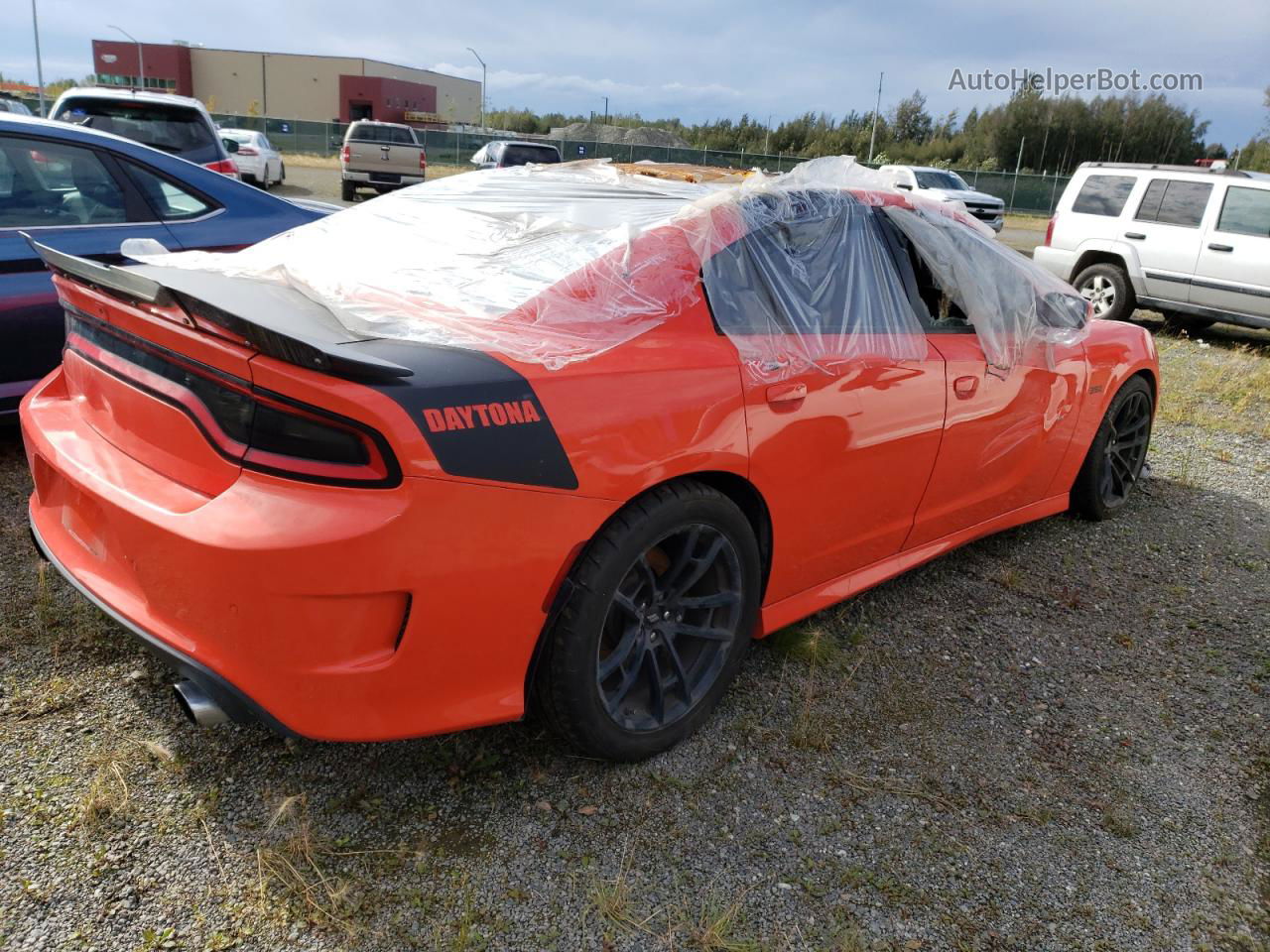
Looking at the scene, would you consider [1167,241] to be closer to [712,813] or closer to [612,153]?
[712,813]

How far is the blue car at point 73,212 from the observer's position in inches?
152

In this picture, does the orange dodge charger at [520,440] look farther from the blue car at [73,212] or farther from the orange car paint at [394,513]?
the blue car at [73,212]

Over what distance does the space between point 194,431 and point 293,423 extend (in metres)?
0.31

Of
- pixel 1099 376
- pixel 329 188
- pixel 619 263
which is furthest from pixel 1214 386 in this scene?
pixel 329 188

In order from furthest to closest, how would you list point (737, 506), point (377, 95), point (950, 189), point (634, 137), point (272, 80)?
point (272, 80) < point (377, 95) < point (634, 137) < point (950, 189) < point (737, 506)

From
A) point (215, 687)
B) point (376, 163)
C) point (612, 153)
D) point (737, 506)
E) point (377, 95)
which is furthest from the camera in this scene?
point (377, 95)

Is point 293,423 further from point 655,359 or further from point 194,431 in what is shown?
point 655,359

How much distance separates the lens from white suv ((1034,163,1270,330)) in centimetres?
920

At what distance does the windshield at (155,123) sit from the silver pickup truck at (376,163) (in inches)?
406

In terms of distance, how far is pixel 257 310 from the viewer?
202 centimetres

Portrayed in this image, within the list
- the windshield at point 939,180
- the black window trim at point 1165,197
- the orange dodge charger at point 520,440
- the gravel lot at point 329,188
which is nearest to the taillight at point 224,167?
the gravel lot at point 329,188

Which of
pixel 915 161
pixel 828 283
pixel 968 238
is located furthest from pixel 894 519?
pixel 915 161

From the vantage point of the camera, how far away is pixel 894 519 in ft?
10.3

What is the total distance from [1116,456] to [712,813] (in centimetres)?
318
